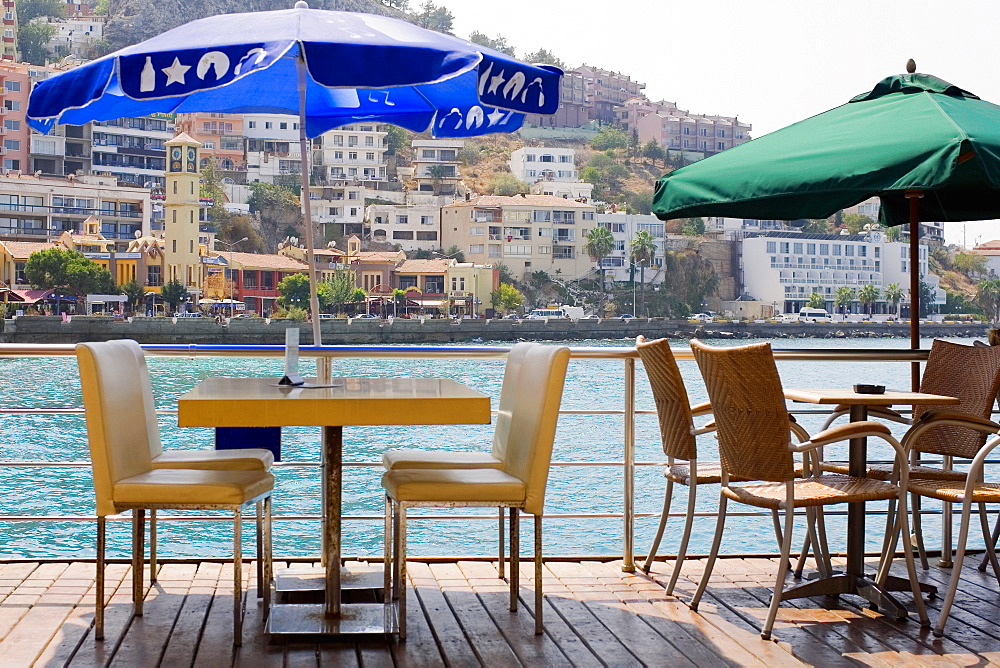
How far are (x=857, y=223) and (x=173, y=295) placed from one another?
51288 mm

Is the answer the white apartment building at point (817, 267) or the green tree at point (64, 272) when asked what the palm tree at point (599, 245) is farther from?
the green tree at point (64, 272)

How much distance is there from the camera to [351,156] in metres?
74.6

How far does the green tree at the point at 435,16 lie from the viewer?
9925 centimetres

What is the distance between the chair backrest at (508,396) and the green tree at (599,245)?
215 feet

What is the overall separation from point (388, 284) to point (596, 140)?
34.7 m

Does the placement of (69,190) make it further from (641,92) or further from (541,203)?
(641,92)

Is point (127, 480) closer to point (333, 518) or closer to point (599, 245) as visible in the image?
point (333, 518)

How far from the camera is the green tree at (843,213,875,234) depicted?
263ft

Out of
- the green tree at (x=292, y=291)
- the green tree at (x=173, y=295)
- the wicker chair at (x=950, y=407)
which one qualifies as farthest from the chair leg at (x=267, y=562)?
the green tree at (x=173, y=295)

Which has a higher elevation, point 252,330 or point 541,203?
point 541,203

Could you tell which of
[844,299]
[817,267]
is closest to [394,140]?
[817,267]

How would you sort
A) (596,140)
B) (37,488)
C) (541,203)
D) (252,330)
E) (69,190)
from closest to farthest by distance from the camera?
(37,488), (252,330), (69,190), (541,203), (596,140)

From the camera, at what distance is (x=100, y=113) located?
322cm

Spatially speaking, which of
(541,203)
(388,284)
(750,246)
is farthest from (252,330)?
(750,246)
